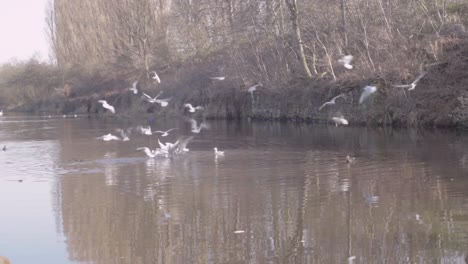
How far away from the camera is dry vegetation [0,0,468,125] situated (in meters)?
30.6

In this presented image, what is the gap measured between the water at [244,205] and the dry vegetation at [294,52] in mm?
6282

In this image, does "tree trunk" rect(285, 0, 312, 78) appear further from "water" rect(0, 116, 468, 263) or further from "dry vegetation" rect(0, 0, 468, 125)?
"water" rect(0, 116, 468, 263)

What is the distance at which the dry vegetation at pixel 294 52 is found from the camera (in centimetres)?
3056

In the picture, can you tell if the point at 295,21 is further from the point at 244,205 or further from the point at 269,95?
the point at 244,205

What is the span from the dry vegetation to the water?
6282 mm

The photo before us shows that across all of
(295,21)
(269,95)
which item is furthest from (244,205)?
(269,95)

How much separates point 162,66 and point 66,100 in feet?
54.9

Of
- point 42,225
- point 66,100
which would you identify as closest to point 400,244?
point 42,225

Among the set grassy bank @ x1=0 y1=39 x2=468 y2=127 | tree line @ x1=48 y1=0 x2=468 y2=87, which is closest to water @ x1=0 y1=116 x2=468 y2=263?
grassy bank @ x1=0 y1=39 x2=468 y2=127

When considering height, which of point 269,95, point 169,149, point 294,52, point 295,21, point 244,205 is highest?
point 295,21

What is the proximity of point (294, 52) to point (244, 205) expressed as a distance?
2597 centimetres

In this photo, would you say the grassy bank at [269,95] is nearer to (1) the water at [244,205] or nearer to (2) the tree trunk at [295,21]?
(2) the tree trunk at [295,21]

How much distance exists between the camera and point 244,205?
1370cm

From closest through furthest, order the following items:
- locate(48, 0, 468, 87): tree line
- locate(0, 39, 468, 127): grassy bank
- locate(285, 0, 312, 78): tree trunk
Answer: locate(0, 39, 468, 127): grassy bank → locate(48, 0, 468, 87): tree line → locate(285, 0, 312, 78): tree trunk
